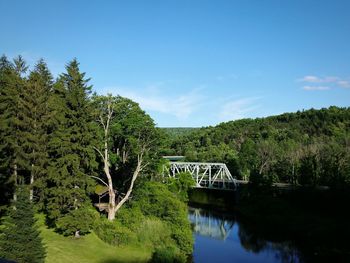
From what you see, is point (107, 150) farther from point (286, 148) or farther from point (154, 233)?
point (286, 148)

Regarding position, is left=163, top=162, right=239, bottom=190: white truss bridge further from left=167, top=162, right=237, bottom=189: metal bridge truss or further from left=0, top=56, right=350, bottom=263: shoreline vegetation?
left=0, top=56, right=350, bottom=263: shoreline vegetation

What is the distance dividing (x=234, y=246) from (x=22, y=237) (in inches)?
1065

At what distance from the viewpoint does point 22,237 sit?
21.6m

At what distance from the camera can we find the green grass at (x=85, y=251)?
2774cm

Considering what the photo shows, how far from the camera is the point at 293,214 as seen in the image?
5897 centimetres

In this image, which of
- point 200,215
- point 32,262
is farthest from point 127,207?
point 200,215

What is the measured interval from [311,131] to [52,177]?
364 ft

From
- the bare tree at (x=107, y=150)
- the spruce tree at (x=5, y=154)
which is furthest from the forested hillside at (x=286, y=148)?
the spruce tree at (x=5, y=154)

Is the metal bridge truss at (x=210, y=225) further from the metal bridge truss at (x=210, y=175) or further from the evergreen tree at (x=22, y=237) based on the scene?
the evergreen tree at (x=22, y=237)

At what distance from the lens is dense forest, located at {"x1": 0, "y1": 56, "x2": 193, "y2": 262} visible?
3206 cm

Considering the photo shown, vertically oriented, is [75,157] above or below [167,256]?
above

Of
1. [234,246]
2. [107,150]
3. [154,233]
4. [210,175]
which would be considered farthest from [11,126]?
[210,175]

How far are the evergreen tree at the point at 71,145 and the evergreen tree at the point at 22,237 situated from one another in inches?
368

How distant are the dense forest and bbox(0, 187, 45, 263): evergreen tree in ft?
19.2
